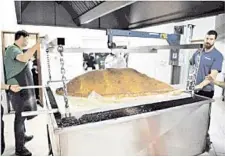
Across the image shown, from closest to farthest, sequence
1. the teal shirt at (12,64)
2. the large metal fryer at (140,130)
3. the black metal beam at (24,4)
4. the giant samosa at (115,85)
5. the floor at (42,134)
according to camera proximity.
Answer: the large metal fryer at (140,130) → the giant samosa at (115,85) → the black metal beam at (24,4) → the teal shirt at (12,64) → the floor at (42,134)

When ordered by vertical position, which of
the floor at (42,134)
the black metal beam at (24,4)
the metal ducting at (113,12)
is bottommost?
the floor at (42,134)

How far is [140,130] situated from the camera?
95 centimetres

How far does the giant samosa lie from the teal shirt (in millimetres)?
668

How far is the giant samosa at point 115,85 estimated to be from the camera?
3.76 feet

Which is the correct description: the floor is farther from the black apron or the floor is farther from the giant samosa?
the giant samosa

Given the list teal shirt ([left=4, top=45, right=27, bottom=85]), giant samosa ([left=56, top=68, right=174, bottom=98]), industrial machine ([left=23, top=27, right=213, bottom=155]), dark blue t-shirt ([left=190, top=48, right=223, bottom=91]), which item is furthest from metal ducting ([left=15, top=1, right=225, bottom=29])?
dark blue t-shirt ([left=190, top=48, right=223, bottom=91])

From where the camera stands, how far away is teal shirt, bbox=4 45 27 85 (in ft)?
5.45

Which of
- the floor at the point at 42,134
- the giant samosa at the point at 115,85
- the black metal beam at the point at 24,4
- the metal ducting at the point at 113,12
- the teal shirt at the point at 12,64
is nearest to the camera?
the metal ducting at the point at 113,12

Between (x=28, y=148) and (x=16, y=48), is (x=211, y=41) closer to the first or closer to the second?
(x=16, y=48)

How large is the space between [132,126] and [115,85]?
0.33 meters

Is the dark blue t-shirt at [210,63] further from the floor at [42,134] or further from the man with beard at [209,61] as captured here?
the floor at [42,134]

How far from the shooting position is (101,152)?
35.1 inches

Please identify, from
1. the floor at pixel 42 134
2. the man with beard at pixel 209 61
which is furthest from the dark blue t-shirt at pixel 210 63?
the floor at pixel 42 134

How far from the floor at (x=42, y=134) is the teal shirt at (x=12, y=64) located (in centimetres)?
69
